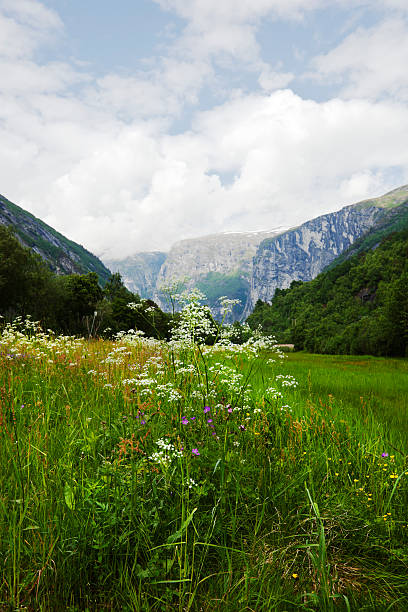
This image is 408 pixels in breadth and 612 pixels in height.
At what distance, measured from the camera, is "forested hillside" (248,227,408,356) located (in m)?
55.3

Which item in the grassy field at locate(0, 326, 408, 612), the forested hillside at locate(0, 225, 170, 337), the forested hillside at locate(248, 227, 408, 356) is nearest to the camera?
the grassy field at locate(0, 326, 408, 612)

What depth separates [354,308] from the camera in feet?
364

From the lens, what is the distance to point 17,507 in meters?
2.79

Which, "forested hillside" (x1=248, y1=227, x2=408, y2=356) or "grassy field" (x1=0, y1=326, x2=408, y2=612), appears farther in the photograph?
"forested hillside" (x1=248, y1=227, x2=408, y2=356)

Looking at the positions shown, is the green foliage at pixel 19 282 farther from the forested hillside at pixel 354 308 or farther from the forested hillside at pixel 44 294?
the forested hillside at pixel 354 308

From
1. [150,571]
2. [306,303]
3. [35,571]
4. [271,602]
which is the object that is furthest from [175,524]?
[306,303]

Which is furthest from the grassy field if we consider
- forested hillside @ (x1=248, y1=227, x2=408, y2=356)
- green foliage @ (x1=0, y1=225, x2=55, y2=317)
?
green foliage @ (x1=0, y1=225, x2=55, y2=317)

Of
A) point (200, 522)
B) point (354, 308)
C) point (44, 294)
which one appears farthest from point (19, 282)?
point (354, 308)

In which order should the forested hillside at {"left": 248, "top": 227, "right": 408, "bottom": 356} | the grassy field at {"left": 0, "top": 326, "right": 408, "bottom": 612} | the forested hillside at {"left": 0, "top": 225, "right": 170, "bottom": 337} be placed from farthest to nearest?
1. the forested hillside at {"left": 248, "top": 227, "right": 408, "bottom": 356}
2. the forested hillside at {"left": 0, "top": 225, "right": 170, "bottom": 337}
3. the grassy field at {"left": 0, "top": 326, "right": 408, "bottom": 612}

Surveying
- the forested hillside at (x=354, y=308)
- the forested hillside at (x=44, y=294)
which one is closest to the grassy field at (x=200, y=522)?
the forested hillside at (x=44, y=294)

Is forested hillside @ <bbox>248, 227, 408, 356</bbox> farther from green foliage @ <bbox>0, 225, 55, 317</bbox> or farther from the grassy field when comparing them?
the grassy field

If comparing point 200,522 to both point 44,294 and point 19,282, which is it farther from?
point 44,294

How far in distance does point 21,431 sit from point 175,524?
8.21 ft

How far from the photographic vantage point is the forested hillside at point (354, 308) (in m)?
55.3
